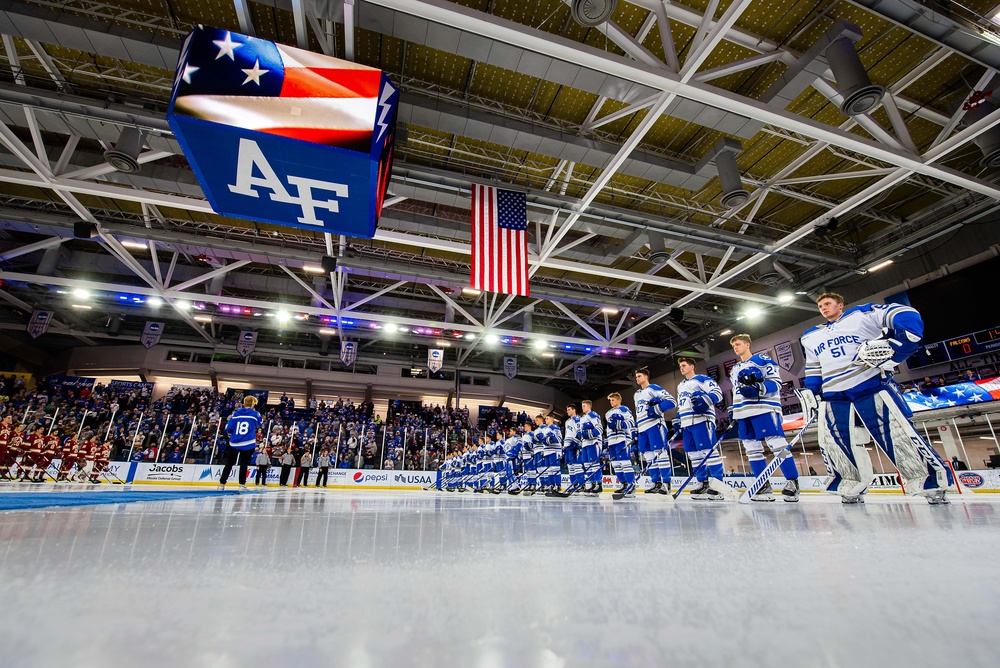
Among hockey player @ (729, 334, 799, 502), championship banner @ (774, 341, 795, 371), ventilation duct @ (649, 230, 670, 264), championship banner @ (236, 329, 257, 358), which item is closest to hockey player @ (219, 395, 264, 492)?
hockey player @ (729, 334, 799, 502)

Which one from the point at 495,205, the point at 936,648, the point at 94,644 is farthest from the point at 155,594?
the point at 495,205

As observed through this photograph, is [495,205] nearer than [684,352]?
Yes

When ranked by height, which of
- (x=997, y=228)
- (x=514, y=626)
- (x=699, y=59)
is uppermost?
(x=997, y=228)

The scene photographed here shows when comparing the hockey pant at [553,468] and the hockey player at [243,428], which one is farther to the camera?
the hockey pant at [553,468]

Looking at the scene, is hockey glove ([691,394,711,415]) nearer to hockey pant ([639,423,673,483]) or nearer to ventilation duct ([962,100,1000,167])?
hockey pant ([639,423,673,483])

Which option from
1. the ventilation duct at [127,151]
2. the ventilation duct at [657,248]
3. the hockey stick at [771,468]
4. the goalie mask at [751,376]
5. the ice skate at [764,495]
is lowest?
the ice skate at [764,495]

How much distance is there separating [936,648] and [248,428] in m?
9.41

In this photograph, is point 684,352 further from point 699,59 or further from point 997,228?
point 699,59

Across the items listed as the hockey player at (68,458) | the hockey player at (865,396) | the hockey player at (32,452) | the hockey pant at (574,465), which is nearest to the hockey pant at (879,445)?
the hockey player at (865,396)

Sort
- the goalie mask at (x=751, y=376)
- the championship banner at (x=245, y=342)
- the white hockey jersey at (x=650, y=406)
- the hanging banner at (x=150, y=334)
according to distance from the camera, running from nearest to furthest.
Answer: the goalie mask at (x=751, y=376)
the white hockey jersey at (x=650, y=406)
the hanging banner at (x=150, y=334)
the championship banner at (x=245, y=342)

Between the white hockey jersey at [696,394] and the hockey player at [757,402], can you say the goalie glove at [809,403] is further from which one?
the white hockey jersey at [696,394]

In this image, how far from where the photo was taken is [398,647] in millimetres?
476

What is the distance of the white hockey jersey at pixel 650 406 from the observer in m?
6.57

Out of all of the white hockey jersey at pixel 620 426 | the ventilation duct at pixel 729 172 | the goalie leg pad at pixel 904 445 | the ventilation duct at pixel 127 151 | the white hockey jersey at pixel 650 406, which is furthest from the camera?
the ventilation duct at pixel 729 172
